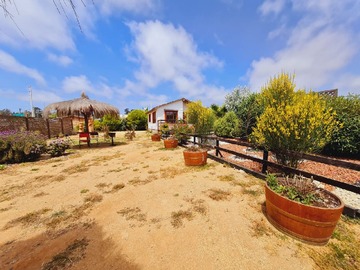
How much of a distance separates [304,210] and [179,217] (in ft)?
5.64

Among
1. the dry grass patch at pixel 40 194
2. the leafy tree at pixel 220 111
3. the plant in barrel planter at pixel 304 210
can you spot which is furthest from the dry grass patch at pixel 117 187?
the leafy tree at pixel 220 111

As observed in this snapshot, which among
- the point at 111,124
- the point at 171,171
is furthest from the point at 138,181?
the point at 111,124

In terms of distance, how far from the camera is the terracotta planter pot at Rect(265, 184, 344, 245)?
6.42ft

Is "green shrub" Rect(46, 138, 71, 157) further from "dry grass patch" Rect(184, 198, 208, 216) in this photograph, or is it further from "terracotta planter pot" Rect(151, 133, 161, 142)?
"dry grass patch" Rect(184, 198, 208, 216)

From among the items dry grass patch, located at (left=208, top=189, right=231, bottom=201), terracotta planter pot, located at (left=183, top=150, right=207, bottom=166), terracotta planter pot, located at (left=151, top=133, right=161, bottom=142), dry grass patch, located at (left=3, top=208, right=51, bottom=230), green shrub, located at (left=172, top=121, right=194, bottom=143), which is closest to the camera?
dry grass patch, located at (left=3, top=208, right=51, bottom=230)

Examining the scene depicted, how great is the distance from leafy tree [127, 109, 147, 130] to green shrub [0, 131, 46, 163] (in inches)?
719

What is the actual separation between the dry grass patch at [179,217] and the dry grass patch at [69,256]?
1.21 metres

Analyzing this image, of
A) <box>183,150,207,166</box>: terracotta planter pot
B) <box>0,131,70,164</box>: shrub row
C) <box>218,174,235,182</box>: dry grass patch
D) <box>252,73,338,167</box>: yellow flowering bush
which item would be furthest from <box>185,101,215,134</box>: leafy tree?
<box>0,131,70,164</box>: shrub row

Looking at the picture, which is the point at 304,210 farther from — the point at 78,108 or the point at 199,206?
the point at 78,108

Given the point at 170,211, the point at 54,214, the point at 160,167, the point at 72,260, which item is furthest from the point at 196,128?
the point at 72,260

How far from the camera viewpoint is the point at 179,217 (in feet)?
8.70

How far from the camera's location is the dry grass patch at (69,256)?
1816mm

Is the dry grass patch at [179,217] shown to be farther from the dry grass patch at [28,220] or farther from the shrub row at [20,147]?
the shrub row at [20,147]

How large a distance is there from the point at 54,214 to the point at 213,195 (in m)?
2.95
